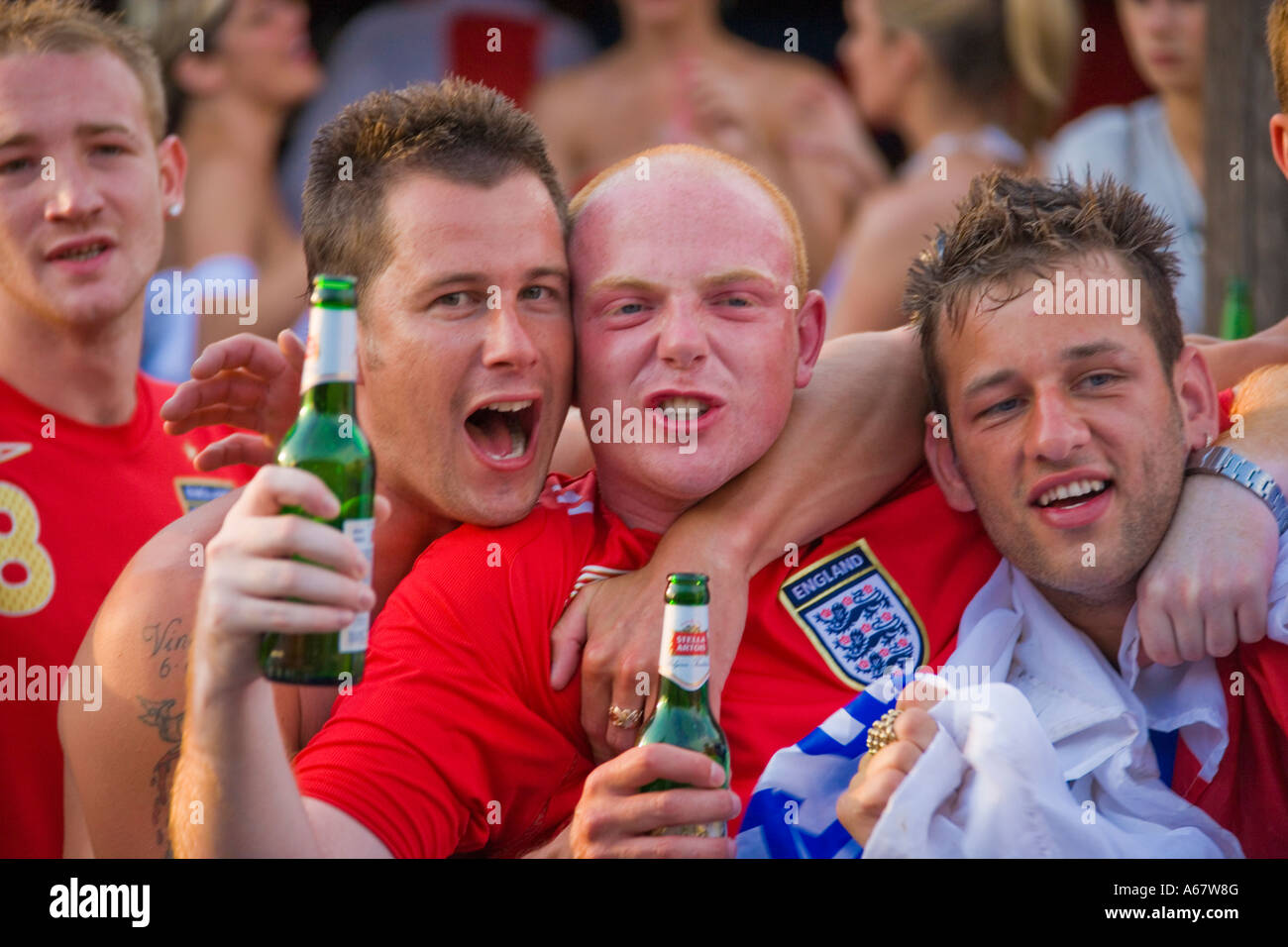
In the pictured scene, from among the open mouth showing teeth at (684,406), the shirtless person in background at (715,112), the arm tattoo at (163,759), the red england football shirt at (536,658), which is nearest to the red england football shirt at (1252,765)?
the red england football shirt at (536,658)

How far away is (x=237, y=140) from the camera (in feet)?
23.9

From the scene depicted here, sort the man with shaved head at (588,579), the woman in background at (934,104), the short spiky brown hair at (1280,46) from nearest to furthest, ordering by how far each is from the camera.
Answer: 1. the man with shaved head at (588,579)
2. the short spiky brown hair at (1280,46)
3. the woman in background at (934,104)

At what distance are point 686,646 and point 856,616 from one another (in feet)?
2.08

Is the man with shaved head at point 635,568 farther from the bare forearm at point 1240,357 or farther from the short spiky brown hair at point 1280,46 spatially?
the short spiky brown hair at point 1280,46

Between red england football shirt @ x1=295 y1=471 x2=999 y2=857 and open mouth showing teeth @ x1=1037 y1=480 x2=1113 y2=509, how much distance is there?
0.27 meters

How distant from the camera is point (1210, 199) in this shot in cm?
531

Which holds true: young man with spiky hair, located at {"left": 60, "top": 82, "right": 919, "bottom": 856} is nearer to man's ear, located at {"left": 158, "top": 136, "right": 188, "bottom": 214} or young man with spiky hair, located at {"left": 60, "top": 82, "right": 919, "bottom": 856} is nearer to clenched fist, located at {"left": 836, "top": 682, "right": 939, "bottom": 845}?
clenched fist, located at {"left": 836, "top": 682, "right": 939, "bottom": 845}

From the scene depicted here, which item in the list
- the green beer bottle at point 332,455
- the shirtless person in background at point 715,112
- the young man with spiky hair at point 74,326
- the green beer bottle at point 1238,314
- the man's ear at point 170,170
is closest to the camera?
the green beer bottle at point 332,455

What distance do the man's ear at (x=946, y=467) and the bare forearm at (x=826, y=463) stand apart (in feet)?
0.40

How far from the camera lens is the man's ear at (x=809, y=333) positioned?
2.88m

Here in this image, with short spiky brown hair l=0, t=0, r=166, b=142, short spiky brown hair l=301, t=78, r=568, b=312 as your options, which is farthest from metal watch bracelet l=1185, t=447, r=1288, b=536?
short spiky brown hair l=0, t=0, r=166, b=142
